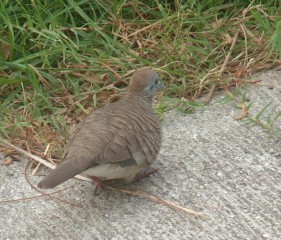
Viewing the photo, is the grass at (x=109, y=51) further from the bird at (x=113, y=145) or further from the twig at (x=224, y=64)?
the bird at (x=113, y=145)

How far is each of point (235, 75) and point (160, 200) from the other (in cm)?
119

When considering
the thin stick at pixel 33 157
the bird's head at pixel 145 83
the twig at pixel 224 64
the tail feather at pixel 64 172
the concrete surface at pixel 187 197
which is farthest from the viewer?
the twig at pixel 224 64

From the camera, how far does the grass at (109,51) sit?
4.59m

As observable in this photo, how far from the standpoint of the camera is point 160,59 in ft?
15.9

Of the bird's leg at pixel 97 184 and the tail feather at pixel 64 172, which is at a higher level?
the tail feather at pixel 64 172

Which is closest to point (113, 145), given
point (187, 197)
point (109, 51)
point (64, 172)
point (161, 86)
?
point (64, 172)

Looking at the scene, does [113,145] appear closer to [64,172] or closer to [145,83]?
[64,172]

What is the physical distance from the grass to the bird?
46 cm

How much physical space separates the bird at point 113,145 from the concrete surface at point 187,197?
0.16 m

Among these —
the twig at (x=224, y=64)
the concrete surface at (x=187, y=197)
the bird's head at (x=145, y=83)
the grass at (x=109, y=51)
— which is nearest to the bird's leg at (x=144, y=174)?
the concrete surface at (x=187, y=197)

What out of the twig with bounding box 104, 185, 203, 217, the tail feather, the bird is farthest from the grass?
the tail feather

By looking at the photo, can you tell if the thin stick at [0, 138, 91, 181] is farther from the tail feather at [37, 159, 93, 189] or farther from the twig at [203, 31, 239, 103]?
the twig at [203, 31, 239, 103]

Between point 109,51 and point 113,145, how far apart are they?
4.28 feet

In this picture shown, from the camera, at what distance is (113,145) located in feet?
12.1
